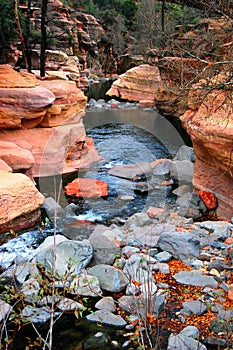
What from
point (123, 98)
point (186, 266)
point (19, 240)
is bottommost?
point (123, 98)

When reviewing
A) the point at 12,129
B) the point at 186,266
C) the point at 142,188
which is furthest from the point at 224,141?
the point at 12,129

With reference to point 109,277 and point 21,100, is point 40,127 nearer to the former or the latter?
point 21,100

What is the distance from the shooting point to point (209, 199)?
635 centimetres

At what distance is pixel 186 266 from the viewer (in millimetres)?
4309

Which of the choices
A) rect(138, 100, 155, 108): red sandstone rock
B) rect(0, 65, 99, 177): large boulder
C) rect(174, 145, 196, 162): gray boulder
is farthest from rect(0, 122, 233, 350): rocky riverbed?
rect(138, 100, 155, 108): red sandstone rock

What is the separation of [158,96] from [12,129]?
946 cm

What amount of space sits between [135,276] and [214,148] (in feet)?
8.41

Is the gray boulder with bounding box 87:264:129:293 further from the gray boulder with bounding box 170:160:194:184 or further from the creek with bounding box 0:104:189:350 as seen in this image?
the gray boulder with bounding box 170:160:194:184

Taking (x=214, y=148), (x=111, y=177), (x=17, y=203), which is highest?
(x=214, y=148)

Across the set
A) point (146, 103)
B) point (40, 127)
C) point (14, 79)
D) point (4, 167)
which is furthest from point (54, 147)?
point (146, 103)

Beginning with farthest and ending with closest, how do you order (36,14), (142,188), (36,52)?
(36,14) → (36,52) → (142,188)

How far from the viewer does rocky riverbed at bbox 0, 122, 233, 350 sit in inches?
117

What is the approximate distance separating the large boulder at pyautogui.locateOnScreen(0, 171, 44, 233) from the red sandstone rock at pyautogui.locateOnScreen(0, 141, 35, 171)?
952 mm

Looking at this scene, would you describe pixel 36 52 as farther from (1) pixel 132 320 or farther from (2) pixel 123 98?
(1) pixel 132 320
